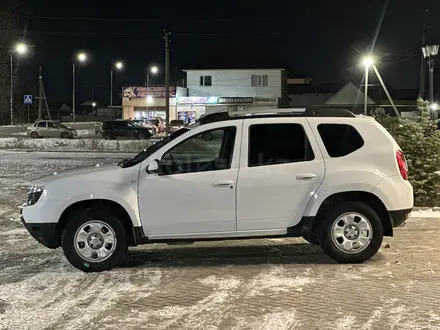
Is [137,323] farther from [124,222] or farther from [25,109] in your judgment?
[25,109]

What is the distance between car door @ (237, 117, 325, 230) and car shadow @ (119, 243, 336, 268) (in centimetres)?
70

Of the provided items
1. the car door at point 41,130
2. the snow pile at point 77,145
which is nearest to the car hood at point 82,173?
the snow pile at point 77,145

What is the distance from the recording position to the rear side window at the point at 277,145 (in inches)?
277

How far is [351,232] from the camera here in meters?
7.16

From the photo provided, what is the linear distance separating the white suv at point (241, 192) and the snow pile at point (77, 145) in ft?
74.0

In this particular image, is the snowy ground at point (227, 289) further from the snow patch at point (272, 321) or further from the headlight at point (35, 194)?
the headlight at point (35, 194)

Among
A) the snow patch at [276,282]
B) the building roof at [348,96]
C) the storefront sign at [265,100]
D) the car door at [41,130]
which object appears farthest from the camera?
the building roof at [348,96]

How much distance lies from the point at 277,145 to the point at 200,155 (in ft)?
3.52

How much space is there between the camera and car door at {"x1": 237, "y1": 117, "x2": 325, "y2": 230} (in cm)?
694

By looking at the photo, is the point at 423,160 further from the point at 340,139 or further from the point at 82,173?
the point at 82,173

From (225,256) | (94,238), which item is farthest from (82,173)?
(225,256)

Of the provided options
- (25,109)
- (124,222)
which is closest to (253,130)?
(124,222)

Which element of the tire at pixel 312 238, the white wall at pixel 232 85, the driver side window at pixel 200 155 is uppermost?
the white wall at pixel 232 85

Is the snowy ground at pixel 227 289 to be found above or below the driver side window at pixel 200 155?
below
